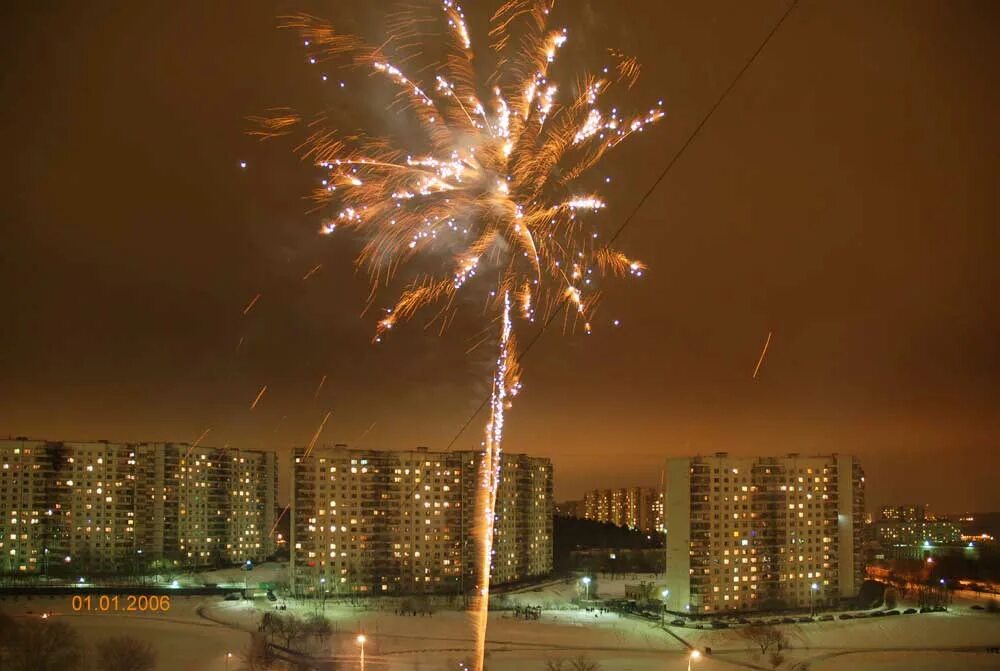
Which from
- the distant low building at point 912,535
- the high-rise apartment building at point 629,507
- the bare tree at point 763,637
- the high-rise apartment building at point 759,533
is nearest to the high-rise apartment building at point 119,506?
the high-rise apartment building at point 759,533

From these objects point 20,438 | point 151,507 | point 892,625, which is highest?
point 20,438

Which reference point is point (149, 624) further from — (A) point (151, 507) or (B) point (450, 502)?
(A) point (151, 507)

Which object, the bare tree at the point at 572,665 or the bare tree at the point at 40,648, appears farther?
the bare tree at the point at 572,665

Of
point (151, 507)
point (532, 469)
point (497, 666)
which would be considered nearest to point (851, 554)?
point (532, 469)

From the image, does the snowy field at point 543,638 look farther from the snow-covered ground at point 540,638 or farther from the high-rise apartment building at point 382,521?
the high-rise apartment building at point 382,521

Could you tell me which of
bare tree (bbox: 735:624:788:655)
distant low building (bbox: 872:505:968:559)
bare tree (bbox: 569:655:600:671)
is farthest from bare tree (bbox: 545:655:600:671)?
distant low building (bbox: 872:505:968:559)

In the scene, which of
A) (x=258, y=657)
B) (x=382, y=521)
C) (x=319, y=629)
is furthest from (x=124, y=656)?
(x=382, y=521)
